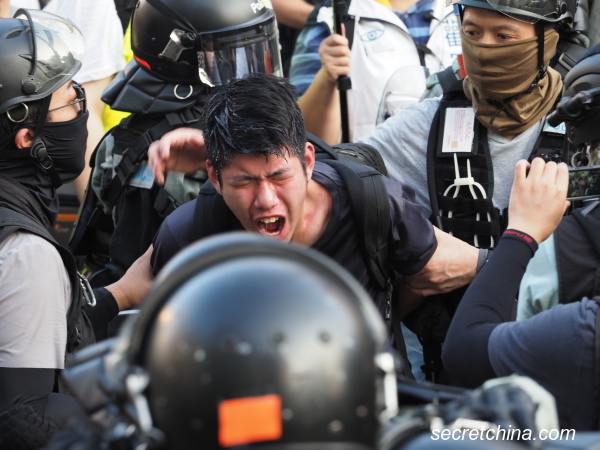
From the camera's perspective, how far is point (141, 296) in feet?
11.6

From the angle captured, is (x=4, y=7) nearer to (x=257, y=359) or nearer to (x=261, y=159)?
(x=261, y=159)

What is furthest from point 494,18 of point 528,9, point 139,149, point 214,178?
point 139,149

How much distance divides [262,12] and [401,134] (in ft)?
2.81

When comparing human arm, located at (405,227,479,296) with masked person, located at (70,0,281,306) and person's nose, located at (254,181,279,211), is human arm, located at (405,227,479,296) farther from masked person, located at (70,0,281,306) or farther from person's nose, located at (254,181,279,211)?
masked person, located at (70,0,281,306)

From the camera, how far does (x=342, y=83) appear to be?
4.78m

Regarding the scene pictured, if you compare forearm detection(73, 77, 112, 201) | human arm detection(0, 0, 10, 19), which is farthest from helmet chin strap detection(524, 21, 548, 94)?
human arm detection(0, 0, 10, 19)

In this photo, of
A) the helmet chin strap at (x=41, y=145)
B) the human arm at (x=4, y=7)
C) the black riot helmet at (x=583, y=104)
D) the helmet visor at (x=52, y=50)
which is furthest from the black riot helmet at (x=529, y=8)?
the human arm at (x=4, y=7)

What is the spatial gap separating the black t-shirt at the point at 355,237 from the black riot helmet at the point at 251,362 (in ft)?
5.67

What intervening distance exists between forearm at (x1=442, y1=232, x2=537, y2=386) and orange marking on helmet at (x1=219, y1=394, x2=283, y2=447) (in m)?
1.10

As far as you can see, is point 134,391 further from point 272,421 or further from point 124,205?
point 124,205

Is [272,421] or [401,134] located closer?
[272,421]

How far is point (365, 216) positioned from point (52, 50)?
1362mm

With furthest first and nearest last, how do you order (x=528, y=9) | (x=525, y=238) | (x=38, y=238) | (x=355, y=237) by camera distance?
(x=528, y=9) → (x=355, y=237) → (x=38, y=238) → (x=525, y=238)

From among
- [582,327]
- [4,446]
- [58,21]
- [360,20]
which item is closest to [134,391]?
[582,327]
